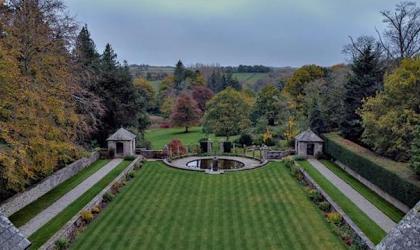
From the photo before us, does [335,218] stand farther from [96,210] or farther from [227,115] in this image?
[227,115]

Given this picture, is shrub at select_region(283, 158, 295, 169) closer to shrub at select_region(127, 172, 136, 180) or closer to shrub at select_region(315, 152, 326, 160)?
shrub at select_region(315, 152, 326, 160)

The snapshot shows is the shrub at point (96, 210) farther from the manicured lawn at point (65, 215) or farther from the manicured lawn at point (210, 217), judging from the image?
the manicured lawn at point (65, 215)

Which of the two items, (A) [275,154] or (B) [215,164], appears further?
(A) [275,154]

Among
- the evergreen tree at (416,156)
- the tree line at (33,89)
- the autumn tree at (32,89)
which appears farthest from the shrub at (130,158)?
the evergreen tree at (416,156)

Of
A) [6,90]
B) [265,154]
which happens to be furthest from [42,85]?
[265,154]

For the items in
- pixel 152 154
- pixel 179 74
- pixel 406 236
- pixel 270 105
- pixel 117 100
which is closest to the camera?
pixel 406 236

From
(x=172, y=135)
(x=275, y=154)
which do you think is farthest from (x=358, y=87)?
(x=172, y=135)
